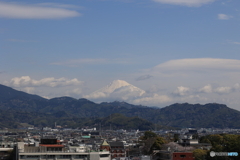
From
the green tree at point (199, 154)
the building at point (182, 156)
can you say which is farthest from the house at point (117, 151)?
the green tree at point (199, 154)

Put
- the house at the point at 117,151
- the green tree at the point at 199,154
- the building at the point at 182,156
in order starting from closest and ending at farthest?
the green tree at the point at 199,154, the building at the point at 182,156, the house at the point at 117,151

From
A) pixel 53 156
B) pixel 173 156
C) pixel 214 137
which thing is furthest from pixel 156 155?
pixel 214 137

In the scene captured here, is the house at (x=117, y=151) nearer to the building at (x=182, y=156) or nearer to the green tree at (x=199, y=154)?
the building at (x=182, y=156)

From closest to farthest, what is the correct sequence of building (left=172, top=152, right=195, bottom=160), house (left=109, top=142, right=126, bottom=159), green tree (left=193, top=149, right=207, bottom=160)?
green tree (left=193, top=149, right=207, bottom=160) → building (left=172, top=152, right=195, bottom=160) → house (left=109, top=142, right=126, bottom=159)

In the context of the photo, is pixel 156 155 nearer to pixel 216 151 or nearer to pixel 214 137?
pixel 216 151

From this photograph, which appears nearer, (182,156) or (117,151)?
(182,156)

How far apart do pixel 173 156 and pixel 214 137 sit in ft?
215

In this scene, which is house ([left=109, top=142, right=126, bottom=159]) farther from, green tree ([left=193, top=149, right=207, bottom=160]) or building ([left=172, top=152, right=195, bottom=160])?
green tree ([left=193, top=149, right=207, bottom=160])

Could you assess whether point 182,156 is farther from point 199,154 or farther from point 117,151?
point 117,151

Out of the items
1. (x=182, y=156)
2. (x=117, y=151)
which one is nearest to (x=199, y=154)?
(x=182, y=156)

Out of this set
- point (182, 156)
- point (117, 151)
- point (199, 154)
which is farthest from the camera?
point (117, 151)

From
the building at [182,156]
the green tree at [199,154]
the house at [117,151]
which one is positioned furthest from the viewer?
the house at [117,151]

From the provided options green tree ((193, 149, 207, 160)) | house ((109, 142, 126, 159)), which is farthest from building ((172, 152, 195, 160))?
house ((109, 142, 126, 159))

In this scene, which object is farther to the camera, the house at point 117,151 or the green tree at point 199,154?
the house at point 117,151
